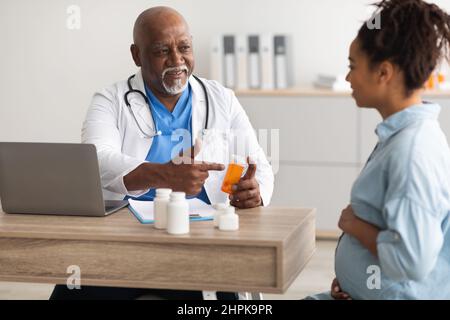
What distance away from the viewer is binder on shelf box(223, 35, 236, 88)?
210 inches

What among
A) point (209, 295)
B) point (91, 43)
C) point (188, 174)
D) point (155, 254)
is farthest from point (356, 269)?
point (91, 43)

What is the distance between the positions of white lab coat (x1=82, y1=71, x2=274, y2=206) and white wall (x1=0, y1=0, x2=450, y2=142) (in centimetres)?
260

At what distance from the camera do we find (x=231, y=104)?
3021 mm

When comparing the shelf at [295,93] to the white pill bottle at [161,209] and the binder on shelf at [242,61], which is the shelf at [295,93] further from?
the white pill bottle at [161,209]

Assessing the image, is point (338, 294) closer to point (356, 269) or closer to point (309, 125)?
point (356, 269)

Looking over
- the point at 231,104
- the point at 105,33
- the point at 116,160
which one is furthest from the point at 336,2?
the point at 116,160

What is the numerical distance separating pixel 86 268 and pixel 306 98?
319 centimetres

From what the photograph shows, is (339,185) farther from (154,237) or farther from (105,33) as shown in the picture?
(154,237)

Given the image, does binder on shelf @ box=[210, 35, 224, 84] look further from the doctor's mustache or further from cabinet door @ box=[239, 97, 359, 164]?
the doctor's mustache

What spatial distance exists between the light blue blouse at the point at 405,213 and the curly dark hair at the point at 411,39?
93 millimetres

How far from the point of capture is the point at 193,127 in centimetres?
295

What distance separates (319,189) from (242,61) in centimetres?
96

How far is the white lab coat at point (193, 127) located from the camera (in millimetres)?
2875

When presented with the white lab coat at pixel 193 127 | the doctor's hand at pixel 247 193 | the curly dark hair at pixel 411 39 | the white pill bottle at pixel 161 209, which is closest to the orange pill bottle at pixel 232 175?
the doctor's hand at pixel 247 193
